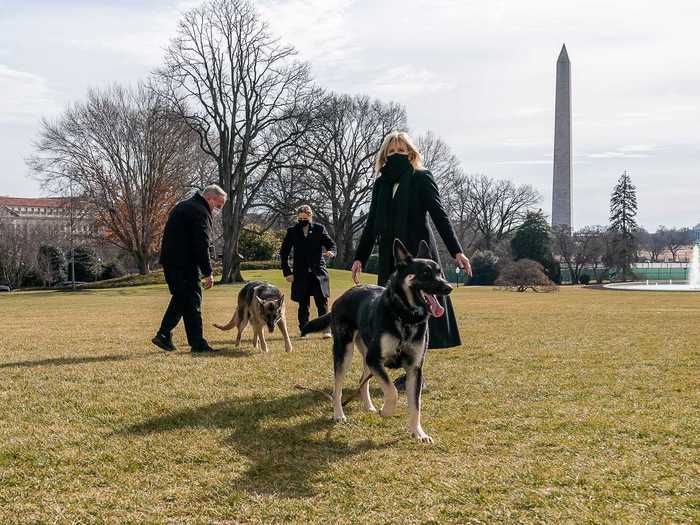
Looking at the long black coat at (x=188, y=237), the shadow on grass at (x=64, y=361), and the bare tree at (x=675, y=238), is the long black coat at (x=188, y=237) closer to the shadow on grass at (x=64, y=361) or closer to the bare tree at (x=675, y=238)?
the shadow on grass at (x=64, y=361)

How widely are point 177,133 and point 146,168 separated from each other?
353cm

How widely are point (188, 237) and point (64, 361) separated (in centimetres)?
239

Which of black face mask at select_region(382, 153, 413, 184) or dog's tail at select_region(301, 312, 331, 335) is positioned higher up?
black face mask at select_region(382, 153, 413, 184)

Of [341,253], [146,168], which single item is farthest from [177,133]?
[341,253]

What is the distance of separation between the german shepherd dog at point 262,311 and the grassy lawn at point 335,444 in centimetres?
81

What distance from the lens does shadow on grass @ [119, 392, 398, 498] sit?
410cm

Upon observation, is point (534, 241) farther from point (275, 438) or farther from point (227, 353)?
point (275, 438)

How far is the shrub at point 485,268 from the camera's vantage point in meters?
63.8

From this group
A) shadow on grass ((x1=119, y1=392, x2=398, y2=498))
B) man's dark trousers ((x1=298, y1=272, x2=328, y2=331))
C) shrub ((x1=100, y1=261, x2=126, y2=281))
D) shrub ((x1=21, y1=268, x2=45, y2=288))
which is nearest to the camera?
shadow on grass ((x1=119, y1=392, x2=398, y2=498))

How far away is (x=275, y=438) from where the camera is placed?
509cm

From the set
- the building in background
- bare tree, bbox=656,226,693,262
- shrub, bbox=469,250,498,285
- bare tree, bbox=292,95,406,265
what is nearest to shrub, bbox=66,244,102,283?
the building in background

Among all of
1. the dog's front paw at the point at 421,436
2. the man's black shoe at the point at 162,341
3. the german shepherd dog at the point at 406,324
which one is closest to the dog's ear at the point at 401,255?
the german shepherd dog at the point at 406,324

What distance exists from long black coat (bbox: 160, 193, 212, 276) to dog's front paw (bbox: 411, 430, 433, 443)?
5.12 meters

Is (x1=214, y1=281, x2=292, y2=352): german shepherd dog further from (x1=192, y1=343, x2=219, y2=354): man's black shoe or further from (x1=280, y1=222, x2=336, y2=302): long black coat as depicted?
(x1=280, y1=222, x2=336, y2=302): long black coat
